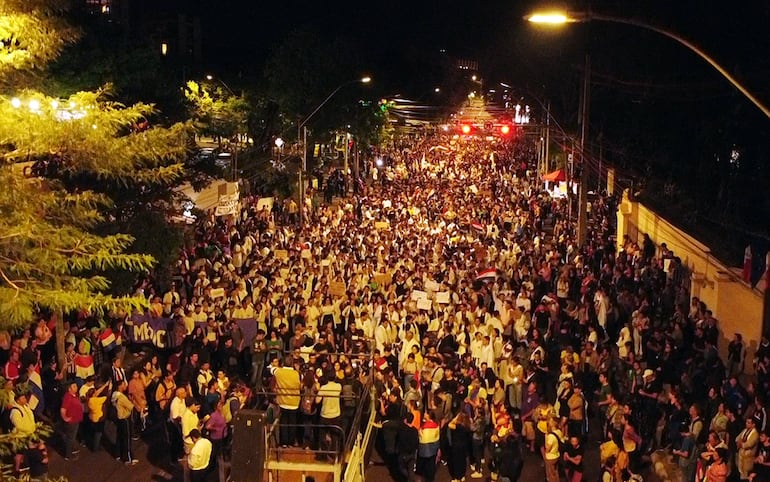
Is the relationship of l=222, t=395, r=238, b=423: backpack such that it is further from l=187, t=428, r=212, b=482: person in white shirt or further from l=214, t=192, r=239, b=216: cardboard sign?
l=214, t=192, r=239, b=216: cardboard sign

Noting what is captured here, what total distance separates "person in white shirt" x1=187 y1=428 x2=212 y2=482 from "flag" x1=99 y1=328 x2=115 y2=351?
530cm

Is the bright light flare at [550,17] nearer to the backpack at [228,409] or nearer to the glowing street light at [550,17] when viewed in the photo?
the glowing street light at [550,17]

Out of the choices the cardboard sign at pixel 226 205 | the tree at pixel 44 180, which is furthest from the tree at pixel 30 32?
the cardboard sign at pixel 226 205

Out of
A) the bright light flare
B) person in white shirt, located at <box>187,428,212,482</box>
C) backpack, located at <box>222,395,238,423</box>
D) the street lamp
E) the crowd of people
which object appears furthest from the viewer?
the street lamp

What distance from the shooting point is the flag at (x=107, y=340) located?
52.5 ft

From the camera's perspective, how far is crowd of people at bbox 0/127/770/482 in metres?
11.7

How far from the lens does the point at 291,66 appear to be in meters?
45.4

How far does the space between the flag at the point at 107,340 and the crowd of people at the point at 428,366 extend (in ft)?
0.08

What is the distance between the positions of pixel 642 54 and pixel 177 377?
25.2m

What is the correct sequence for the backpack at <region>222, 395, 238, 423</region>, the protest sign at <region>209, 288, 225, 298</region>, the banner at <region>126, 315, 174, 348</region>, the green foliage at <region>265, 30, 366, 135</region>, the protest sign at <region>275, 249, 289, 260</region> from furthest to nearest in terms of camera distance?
the green foliage at <region>265, 30, 366, 135</region>, the protest sign at <region>275, 249, 289, 260</region>, the protest sign at <region>209, 288, 225, 298</region>, the banner at <region>126, 315, 174, 348</region>, the backpack at <region>222, 395, 238, 423</region>

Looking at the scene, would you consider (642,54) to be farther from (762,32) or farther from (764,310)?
(764,310)

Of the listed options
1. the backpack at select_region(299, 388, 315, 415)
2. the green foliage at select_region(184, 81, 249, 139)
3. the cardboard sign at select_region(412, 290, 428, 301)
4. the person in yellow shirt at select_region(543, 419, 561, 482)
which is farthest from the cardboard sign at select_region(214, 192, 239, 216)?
the green foliage at select_region(184, 81, 249, 139)

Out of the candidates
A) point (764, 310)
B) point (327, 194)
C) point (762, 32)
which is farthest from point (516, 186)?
point (764, 310)

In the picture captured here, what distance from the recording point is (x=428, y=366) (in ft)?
44.7
